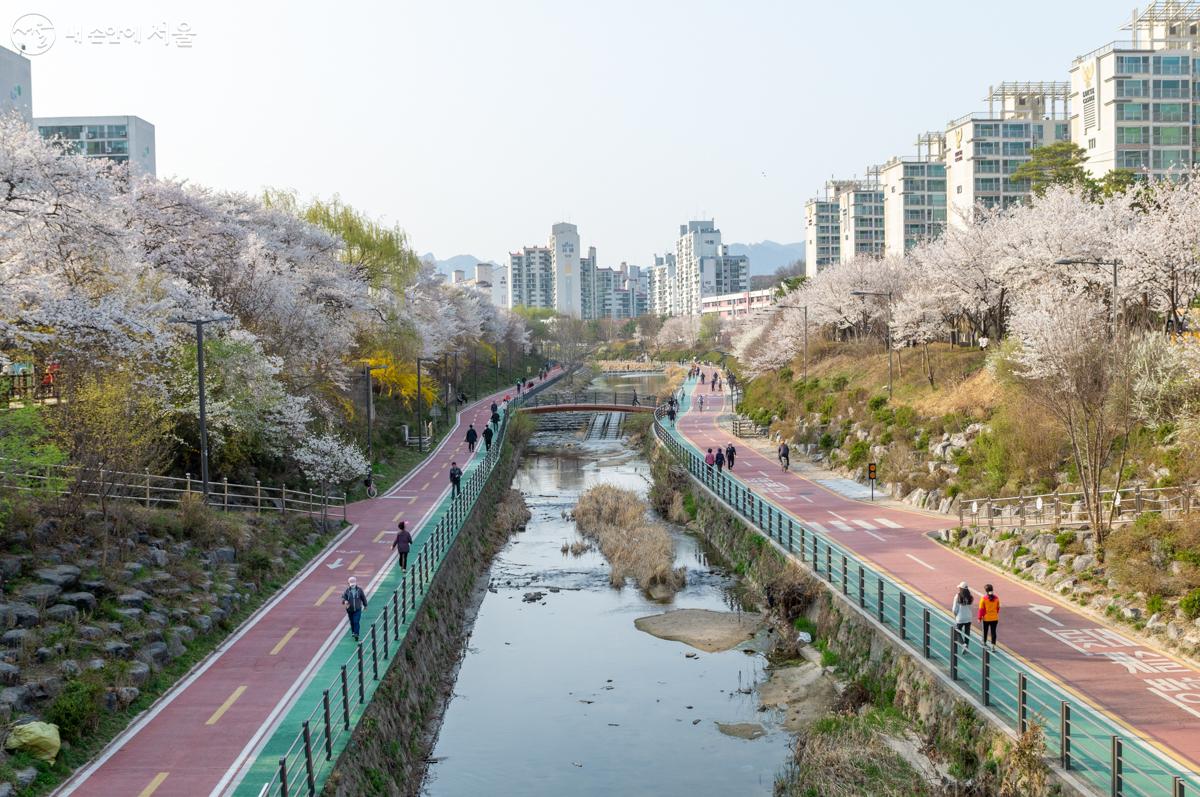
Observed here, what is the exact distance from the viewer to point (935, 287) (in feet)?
163

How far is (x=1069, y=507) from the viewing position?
2627 centimetres

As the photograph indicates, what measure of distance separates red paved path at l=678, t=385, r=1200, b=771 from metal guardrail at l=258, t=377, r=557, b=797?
36.3 ft

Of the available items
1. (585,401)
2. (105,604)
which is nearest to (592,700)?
(105,604)

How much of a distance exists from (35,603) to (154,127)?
122 m

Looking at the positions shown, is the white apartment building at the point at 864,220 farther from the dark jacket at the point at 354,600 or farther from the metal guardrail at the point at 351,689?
the dark jacket at the point at 354,600

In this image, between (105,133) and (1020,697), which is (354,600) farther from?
(105,133)

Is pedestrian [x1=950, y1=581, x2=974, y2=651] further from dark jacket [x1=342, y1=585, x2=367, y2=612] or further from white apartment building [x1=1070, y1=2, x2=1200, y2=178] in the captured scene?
white apartment building [x1=1070, y1=2, x2=1200, y2=178]

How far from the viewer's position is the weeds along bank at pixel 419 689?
51.2ft

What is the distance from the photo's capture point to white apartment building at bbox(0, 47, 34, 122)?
292 ft

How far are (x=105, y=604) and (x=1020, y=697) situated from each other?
612 inches

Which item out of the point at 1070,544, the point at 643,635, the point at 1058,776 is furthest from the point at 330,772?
the point at 1070,544

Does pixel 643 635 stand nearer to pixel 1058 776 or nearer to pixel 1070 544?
pixel 1070 544

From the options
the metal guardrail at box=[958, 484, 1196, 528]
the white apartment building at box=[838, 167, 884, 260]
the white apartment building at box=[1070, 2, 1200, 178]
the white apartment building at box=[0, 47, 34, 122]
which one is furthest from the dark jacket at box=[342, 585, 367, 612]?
the white apartment building at box=[838, 167, 884, 260]

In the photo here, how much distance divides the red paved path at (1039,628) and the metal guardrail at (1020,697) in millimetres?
475
